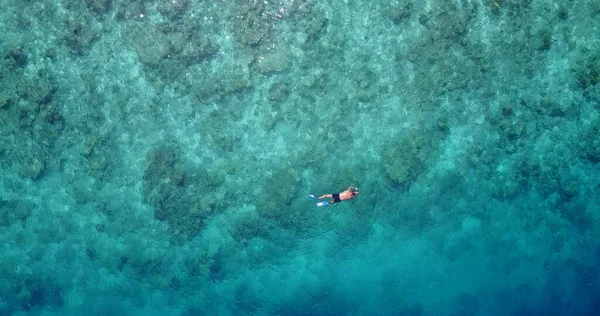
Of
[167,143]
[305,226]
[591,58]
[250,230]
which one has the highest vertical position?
[167,143]

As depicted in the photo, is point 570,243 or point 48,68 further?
point 570,243

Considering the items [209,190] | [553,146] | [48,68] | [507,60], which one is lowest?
[553,146]

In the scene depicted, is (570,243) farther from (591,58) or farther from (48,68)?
(48,68)

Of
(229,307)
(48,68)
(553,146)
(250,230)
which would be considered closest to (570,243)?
(553,146)

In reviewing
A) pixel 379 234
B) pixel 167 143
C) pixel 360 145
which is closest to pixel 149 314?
pixel 167 143

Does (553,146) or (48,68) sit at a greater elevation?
(48,68)

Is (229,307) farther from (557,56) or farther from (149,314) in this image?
(557,56)
